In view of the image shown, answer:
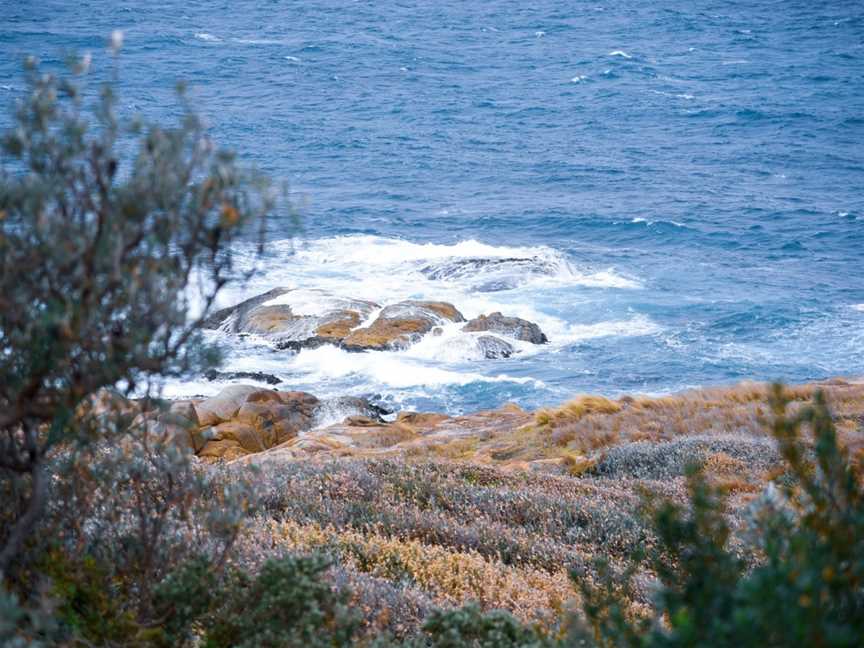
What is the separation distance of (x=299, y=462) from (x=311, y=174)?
39.5 metres

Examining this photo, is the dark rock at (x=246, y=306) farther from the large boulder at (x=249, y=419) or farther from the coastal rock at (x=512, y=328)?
the large boulder at (x=249, y=419)

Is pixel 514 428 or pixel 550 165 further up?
pixel 550 165

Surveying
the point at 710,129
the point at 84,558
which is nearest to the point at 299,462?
the point at 84,558

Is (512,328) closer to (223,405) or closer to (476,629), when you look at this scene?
Result: (223,405)

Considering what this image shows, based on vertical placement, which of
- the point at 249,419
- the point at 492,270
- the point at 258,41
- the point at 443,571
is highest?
the point at 258,41

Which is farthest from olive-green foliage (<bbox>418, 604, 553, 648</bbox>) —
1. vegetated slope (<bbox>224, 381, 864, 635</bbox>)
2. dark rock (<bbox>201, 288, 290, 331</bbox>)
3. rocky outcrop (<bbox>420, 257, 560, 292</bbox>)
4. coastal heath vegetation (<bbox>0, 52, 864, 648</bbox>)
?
rocky outcrop (<bbox>420, 257, 560, 292</bbox>)

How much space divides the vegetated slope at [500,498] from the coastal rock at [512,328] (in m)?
12.9

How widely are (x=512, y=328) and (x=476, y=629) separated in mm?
25388

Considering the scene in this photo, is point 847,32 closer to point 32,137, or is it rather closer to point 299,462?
point 299,462

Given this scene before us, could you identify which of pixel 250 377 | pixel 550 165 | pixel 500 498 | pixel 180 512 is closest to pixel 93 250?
pixel 180 512

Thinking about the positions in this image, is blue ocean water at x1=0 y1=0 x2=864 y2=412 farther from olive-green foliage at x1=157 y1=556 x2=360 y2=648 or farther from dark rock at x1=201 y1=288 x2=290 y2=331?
olive-green foliage at x1=157 y1=556 x2=360 y2=648

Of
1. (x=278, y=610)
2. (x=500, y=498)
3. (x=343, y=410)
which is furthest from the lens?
(x=343, y=410)

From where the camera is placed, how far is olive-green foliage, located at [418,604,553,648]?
4.21 metres

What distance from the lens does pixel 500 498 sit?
29.2ft
